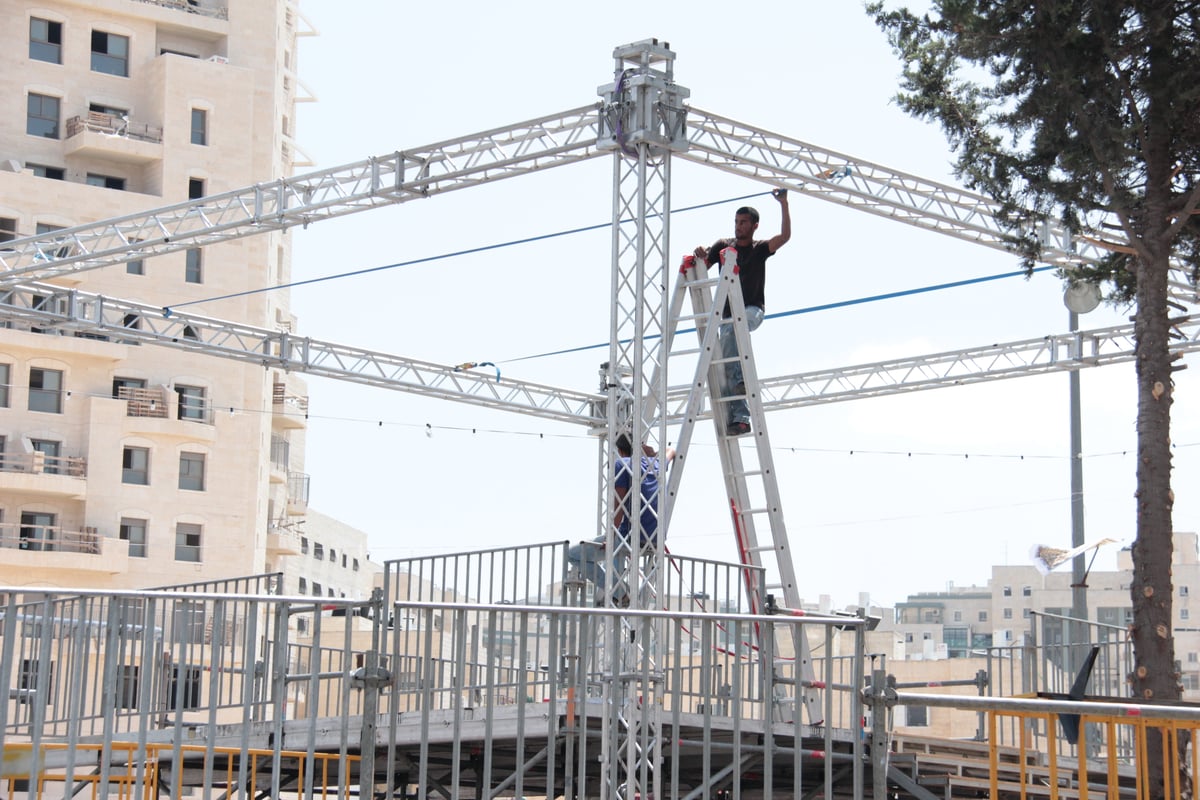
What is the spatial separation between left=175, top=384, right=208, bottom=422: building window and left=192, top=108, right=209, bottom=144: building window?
8.60 metres

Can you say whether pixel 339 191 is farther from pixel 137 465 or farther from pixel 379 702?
pixel 137 465

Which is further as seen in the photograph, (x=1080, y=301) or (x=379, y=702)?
(x=1080, y=301)

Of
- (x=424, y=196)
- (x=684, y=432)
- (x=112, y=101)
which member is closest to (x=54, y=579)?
(x=112, y=101)

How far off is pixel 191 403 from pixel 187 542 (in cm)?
467

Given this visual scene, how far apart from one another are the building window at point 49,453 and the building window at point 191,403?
13.8 ft

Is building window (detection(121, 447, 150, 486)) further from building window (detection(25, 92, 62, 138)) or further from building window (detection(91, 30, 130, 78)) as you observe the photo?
building window (detection(91, 30, 130, 78))

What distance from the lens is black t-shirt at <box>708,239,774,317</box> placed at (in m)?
15.3

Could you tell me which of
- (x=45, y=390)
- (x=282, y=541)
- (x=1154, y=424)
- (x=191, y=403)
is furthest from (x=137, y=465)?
(x=1154, y=424)

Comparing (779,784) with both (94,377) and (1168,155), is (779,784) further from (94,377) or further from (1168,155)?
(94,377)

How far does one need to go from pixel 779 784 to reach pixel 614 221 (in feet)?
24.6

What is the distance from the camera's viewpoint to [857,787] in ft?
25.6

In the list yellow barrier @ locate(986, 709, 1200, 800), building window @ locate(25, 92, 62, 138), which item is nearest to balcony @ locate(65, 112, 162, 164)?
building window @ locate(25, 92, 62, 138)

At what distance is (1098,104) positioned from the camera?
41.1 feet

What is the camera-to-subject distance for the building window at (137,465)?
52.2m
